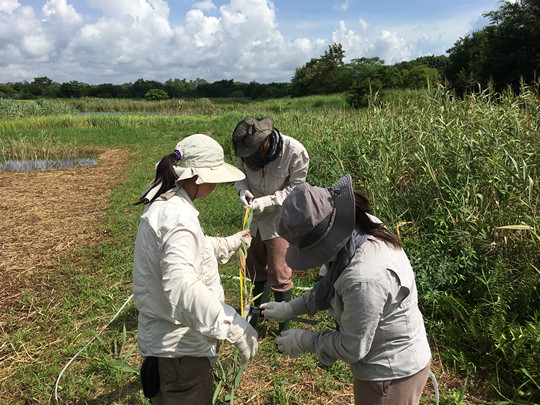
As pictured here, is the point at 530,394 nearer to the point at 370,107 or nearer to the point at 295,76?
the point at 370,107

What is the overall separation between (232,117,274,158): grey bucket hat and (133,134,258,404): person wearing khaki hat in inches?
34.5

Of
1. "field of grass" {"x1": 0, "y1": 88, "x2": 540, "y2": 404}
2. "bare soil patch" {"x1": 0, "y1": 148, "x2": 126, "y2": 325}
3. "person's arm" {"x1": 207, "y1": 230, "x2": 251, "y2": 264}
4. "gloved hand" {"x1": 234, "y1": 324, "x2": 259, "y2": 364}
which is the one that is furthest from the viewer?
"bare soil patch" {"x1": 0, "y1": 148, "x2": 126, "y2": 325}

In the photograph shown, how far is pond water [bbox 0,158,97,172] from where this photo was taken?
1109 cm

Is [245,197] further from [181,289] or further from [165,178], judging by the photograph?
[181,289]

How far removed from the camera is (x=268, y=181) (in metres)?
2.95

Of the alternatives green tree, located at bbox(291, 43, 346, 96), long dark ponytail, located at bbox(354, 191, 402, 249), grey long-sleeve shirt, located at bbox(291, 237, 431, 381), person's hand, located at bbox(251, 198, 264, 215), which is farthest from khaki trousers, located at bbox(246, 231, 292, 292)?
green tree, located at bbox(291, 43, 346, 96)

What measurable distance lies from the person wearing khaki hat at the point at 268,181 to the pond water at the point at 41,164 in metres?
10.6

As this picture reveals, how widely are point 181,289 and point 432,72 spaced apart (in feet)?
93.3

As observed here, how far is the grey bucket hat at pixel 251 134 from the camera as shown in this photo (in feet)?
8.52

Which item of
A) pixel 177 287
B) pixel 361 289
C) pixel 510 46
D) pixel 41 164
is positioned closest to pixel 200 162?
pixel 177 287

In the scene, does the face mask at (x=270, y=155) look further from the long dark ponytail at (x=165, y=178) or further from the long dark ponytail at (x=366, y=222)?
the long dark ponytail at (x=366, y=222)

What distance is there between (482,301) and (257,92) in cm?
6090

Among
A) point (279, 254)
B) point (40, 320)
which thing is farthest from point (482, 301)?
point (40, 320)

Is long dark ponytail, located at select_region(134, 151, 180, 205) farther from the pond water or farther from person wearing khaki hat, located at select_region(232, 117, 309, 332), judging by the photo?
the pond water
